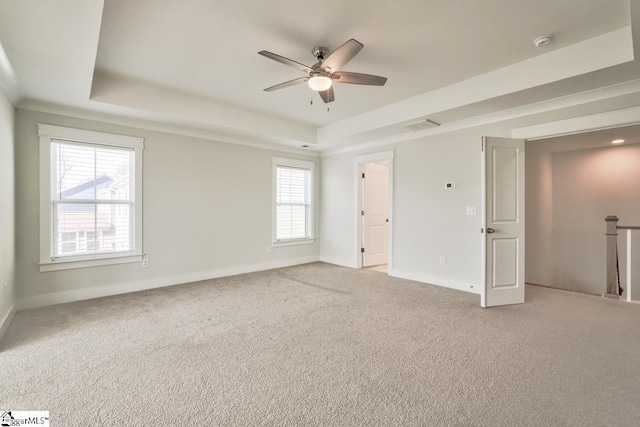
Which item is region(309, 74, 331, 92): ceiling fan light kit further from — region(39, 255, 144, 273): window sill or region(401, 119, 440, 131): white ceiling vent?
region(39, 255, 144, 273): window sill

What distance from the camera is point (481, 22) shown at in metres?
2.46

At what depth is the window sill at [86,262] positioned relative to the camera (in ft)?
12.0

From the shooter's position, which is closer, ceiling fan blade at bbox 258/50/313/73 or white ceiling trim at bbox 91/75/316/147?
ceiling fan blade at bbox 258/50/313/73

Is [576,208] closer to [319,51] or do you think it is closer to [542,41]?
[542,41]

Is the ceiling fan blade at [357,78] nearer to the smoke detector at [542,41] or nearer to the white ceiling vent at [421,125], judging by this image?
the smoke detector at [542,41]

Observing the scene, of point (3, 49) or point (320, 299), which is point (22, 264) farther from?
point (320, 299)

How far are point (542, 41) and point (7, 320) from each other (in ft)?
18.8

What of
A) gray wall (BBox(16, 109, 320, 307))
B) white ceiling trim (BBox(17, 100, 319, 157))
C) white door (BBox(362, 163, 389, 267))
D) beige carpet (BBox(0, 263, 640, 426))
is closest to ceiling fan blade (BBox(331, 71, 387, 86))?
beige carpet (BBox(0, 263, 640, 426))

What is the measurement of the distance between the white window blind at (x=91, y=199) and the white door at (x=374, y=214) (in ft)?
13.0

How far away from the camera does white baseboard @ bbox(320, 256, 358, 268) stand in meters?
5.96

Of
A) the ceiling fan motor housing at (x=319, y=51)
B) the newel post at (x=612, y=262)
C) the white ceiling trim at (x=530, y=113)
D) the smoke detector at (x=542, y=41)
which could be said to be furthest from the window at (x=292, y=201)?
the newel post at (x=612, y=262)

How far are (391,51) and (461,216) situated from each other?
260 cm

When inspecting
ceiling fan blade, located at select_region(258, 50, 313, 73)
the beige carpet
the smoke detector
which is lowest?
the beige carpet

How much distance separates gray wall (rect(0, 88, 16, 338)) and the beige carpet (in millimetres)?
307
